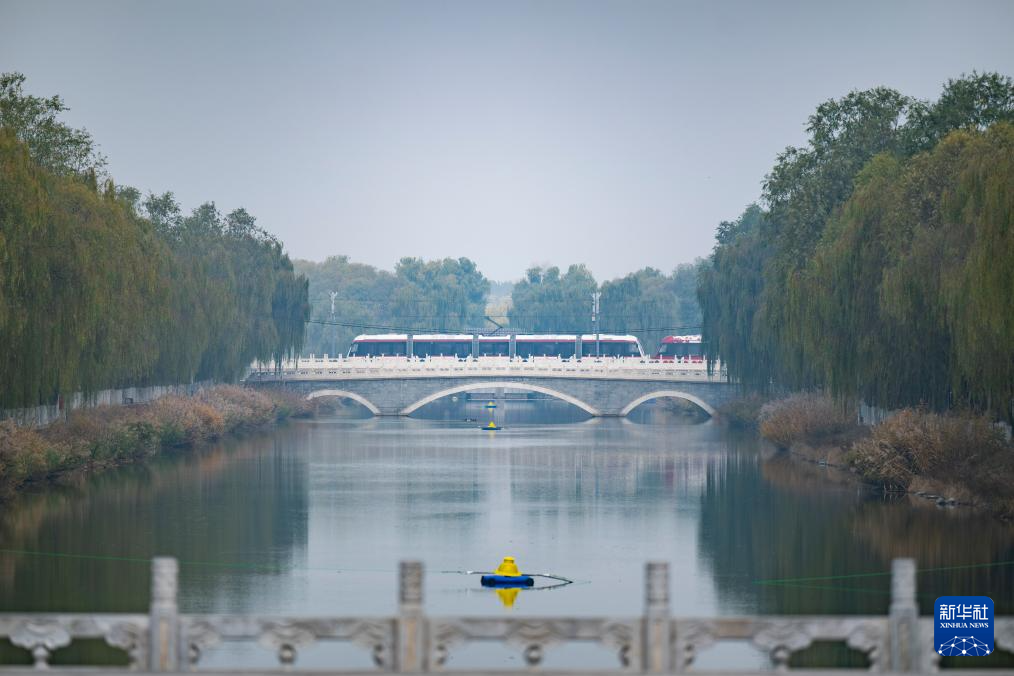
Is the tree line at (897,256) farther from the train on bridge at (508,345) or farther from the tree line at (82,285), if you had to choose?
the train on bridge at (508,345)

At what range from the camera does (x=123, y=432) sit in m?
38.8

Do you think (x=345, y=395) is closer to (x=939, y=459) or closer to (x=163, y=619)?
(x=939, y=459)

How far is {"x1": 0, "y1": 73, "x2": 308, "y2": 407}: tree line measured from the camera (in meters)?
28.6

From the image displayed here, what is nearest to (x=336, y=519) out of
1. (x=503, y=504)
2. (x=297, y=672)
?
(x=503, y=504)

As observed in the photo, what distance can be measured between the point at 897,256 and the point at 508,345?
59.0 meters

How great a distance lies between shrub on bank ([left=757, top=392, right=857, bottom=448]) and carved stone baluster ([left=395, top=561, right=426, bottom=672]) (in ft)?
96.5

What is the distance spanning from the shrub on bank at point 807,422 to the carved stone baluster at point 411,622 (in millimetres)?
→ 29404

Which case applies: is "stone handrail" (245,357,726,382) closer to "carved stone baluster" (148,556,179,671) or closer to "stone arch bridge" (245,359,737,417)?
"stone arch bridge" (245,359,737,417)

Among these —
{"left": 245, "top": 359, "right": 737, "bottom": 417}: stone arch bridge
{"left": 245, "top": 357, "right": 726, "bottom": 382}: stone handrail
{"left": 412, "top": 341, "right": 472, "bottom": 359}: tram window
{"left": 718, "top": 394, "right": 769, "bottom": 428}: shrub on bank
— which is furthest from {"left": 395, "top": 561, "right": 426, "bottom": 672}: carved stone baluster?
{"left": 412, "top": 341, "right": 472, "bottom": 359}: tram window

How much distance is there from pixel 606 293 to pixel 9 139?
87.7 metres

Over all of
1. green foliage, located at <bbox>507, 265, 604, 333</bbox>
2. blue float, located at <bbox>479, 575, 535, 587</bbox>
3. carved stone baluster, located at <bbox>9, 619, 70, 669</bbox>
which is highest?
green foliage, located at <bbox>507, 265, 604, 333</bbox>

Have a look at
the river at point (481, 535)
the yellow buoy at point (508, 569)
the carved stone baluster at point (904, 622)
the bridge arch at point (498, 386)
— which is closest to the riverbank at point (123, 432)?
the river at point (481, 535)
